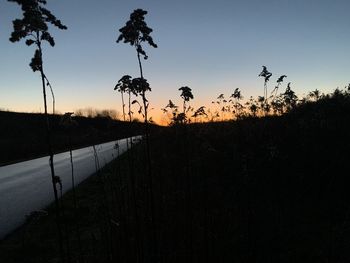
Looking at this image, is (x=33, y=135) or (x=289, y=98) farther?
(x=33, y=135)

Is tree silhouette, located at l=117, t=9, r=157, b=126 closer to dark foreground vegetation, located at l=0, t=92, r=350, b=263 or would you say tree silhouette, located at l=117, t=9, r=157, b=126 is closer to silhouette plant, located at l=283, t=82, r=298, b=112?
dark foreground vegetation, located at l=0, t=92, r=350, b=263

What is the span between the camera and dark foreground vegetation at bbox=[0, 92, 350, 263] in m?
5.30

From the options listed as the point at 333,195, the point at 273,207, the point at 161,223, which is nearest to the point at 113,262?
the point at 161,223

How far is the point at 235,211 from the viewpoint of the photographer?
23.1ft

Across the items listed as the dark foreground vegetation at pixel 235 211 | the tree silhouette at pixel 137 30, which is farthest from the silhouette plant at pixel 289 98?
the tree silhouette at pixel 137 30

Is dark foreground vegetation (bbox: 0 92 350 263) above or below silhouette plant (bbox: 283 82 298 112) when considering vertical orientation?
below

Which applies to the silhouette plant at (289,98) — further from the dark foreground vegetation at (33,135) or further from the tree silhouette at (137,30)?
the tree silhouette at (137,30)

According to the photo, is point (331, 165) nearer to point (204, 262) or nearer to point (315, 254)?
point (315, 254)

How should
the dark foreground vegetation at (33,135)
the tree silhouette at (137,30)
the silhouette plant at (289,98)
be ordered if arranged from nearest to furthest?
the tree silhouette at (137,30) < the silhouette plant at (289,98) < the dark foreground vegetation at (33,135)

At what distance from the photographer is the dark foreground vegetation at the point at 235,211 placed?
530cm

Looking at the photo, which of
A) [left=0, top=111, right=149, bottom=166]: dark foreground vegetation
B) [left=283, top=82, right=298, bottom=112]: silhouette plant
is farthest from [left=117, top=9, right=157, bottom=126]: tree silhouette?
[left=283, top=82, right=298, bottom=112]: silhouette plant

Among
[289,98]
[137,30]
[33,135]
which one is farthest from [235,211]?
[33,135]

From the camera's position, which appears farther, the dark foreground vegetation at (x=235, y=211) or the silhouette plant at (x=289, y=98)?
the silhouette plant at (x=289, y=98)

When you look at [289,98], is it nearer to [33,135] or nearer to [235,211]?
[235,211]
